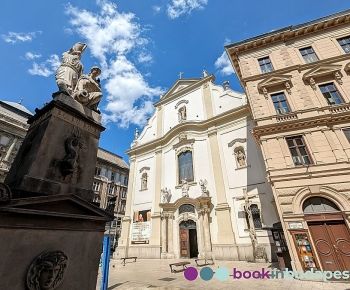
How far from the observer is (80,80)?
5.63 metres

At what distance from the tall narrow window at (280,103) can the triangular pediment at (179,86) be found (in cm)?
1355

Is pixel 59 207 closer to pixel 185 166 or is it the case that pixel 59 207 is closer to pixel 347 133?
pixel 347 133

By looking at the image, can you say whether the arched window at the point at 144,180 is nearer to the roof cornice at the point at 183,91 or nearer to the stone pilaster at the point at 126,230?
the stone pilaster at the point at 126,230

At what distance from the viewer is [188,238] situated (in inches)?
762

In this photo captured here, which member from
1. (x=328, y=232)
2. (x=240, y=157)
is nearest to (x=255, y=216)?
(x=240, y=157)

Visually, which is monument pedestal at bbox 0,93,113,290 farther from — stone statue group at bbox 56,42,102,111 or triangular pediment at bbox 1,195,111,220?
stone statue group at bbox 56,42,102,111

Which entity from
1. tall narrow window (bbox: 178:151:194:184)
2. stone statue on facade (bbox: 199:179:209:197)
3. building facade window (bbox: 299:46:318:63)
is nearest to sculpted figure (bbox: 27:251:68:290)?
stone statue on facade (bbox: 199:179:209:197)

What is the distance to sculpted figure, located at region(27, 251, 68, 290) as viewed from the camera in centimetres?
295

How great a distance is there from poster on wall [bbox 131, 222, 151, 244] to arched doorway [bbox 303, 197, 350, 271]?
15620mm

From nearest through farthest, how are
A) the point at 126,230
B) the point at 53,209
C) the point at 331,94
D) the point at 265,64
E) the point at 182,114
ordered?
1. the point at 53,209
2. the point at 331,94
3. the point at 265,64
4. the point at 126,230
5. the point at 182,114

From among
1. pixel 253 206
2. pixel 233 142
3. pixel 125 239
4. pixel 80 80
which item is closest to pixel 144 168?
pixel 125 239

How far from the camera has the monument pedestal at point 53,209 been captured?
2.89 m

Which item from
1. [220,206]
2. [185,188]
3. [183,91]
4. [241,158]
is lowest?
[220,206]

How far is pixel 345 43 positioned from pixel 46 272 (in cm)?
2120
